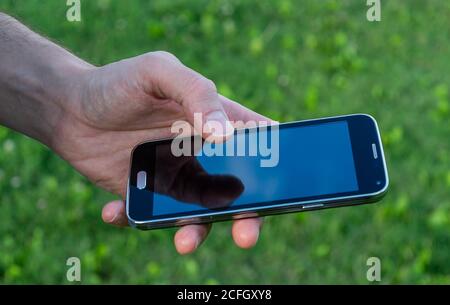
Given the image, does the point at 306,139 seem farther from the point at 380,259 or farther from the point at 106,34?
the point at 106,34

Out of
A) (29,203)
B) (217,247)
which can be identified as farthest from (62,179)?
(217,247)

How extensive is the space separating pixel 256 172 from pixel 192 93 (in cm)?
32

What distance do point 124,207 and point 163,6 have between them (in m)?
2.09

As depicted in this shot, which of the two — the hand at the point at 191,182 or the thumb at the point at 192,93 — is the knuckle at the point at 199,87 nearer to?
the thumb at the point at 192,93

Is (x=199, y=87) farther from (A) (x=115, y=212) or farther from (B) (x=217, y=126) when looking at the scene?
(A) (x=115, y=212)

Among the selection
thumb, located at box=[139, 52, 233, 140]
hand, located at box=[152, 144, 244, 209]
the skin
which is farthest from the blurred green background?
thumb, located at box=[139, 52, 233, 140]

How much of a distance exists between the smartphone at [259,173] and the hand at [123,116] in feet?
0.23

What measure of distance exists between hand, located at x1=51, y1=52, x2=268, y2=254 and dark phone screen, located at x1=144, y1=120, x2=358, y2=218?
0.25 feet

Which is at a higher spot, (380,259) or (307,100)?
(307,100)

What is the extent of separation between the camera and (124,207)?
2.34 metres

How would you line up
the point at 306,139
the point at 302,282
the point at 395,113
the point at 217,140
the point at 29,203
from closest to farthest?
the point at 217,140 < the point at 306,139 < the point at 302,282 < the point at 29,203 < the point at 395,113

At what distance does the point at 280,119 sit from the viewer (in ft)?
11.7

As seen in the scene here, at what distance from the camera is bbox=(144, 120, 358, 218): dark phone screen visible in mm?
2211

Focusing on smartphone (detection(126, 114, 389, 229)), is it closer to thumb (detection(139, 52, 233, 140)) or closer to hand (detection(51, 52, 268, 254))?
hand (detection(51, 52, 268, 254))
